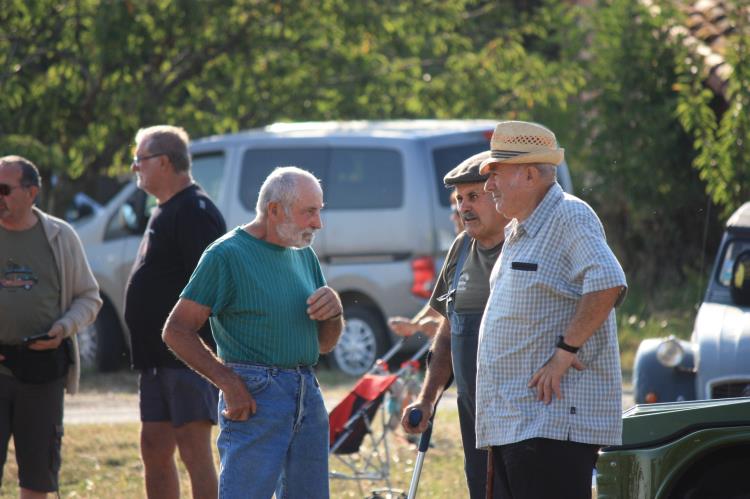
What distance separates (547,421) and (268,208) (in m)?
1.36

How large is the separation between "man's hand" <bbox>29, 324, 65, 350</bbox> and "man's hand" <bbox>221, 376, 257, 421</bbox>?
5.92ft

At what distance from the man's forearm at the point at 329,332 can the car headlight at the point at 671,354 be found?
2987 mm

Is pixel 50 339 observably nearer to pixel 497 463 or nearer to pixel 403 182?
pixel 497 463

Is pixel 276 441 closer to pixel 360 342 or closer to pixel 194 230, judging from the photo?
pixel 194 230

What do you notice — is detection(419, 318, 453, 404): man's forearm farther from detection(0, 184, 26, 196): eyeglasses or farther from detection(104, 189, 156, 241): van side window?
detection(104, 189, 156, 241): van side window

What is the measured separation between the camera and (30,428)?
20.9ft

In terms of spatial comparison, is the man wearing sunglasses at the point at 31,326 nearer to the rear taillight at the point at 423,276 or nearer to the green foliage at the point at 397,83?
the green foliage at the point at 397,83

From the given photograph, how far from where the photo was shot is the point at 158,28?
45.5ft

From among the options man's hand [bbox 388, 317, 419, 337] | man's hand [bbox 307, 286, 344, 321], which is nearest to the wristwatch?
man's hand [bbox 307, 286, 344, 321]

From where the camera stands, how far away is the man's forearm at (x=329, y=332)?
5148mm

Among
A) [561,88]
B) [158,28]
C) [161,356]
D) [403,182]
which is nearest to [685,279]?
[561,88]

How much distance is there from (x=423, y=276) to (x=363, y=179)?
1.13 meters

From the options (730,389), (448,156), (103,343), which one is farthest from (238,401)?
(103,343)

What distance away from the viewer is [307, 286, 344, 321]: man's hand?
4.90m
